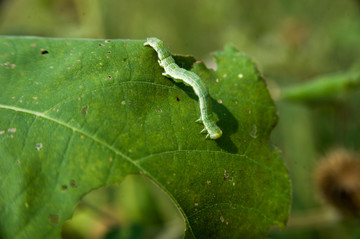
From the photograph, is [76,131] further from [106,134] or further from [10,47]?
[10,47]

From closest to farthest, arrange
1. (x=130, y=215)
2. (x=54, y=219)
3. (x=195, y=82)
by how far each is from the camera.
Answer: (x=54, y=219)
(x=195, y=82)
(x=130, y=215)

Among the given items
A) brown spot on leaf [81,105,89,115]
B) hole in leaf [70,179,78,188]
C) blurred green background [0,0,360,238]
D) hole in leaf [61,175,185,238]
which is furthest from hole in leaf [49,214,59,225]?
hole in leaf [61,175,185,238]

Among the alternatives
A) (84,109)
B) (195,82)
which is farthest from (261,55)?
(84,109)

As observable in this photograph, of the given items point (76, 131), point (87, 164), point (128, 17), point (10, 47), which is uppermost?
point (10, 47)

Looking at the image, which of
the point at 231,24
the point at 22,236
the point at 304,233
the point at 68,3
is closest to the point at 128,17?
the point at 68,3

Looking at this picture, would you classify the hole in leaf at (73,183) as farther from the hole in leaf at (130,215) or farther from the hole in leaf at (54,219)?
the hole in leaf at (130,215)

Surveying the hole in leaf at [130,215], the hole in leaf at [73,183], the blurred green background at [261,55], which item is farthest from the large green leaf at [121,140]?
the hole in leaf at [130,215]

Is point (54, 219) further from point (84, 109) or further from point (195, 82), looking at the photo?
point (195, 82)
